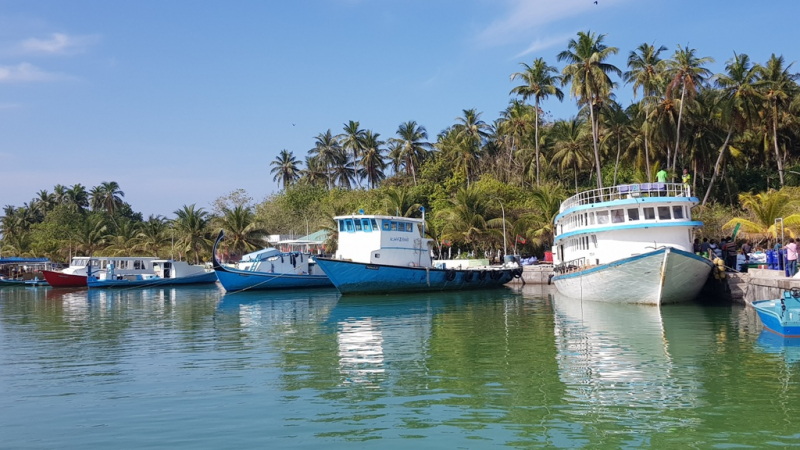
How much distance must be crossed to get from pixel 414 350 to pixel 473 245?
3468 cm

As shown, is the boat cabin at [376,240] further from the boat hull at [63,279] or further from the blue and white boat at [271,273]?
the boat hull at [63,279]

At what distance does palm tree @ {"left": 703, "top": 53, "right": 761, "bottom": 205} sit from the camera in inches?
1639

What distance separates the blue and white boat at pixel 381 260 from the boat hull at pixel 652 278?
11.4 meters

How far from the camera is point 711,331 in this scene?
17.8 metres

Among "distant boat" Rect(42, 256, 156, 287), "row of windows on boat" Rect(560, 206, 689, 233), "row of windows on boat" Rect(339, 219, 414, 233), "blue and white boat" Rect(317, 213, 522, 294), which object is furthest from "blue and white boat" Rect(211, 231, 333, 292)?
"row of windows on boat" Rect(560, 206, 689, 233)

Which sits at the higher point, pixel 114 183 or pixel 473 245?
pixel 114 183

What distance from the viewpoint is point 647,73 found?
4572cm

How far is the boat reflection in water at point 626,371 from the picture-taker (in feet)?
31.8

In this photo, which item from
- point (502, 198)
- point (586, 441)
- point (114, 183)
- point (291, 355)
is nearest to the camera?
point (586, 441)

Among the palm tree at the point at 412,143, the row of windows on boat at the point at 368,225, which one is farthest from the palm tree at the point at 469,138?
the row of windows on boat at the point at 368,225

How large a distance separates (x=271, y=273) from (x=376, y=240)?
11.1 meters

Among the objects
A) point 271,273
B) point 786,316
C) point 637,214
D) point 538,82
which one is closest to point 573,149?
point 538,82

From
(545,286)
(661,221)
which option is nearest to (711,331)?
(661,221)

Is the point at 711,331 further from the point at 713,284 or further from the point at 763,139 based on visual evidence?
Result: the point at 763,139
